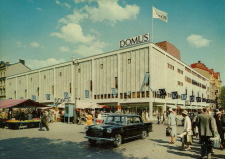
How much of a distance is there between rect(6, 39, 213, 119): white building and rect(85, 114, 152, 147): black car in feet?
67.5

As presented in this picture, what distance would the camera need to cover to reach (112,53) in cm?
4469

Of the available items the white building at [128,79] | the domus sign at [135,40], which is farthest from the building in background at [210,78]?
the domus sign at [135,40]

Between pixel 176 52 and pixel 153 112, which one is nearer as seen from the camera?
pixel 153 112

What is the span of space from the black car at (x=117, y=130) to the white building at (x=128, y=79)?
2056 centimetres

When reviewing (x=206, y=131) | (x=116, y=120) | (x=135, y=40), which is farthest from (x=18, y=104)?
(x=135, y=40)

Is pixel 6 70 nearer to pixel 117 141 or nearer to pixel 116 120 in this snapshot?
pixel 116 120

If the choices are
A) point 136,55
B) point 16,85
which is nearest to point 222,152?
point 136,55

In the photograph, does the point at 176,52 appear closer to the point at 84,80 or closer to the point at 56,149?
Answer: the point at 84,80

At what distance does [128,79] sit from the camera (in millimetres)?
41312

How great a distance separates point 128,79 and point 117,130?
31755 millimetres

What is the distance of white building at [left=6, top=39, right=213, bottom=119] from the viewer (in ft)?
127

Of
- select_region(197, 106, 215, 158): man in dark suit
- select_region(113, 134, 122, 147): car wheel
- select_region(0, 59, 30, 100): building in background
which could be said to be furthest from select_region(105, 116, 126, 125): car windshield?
select_region(0, 59, 30, 100): building in background

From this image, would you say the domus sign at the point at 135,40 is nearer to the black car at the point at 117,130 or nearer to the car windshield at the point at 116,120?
the black car at the point at 117,130

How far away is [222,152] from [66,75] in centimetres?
4967
